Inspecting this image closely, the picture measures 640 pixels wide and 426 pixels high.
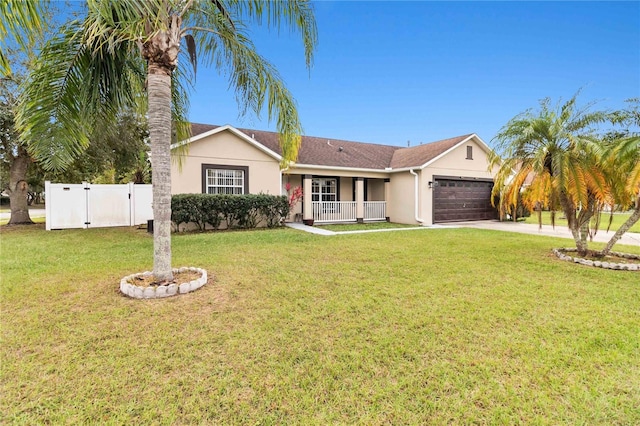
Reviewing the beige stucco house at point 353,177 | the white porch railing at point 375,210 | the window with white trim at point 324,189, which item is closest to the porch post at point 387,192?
the beige stucco house at point 353,177

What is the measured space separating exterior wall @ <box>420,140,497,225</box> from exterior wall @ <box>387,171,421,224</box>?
1.96 ft

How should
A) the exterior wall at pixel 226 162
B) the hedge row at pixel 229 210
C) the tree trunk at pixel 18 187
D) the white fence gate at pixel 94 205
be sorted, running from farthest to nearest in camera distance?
the tree trunk at pixel 18 187 < the white fence gate at pixel 94 205 < the exterior wall at pixel 226 162 < the hedge row at pixel 229 210

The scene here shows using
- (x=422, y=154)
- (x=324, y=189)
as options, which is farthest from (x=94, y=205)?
(x=422, y=154)

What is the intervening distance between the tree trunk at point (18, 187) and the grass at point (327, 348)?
13099 millimetres

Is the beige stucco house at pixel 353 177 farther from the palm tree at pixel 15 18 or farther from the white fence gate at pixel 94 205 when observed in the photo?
the palm tree at pixel 15 18

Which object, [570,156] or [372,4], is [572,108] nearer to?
[570,156]

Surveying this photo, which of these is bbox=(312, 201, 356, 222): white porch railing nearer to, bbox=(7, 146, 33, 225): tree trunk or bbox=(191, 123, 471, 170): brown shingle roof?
bbox=(191, 123, 471, 170): brown shingle roof

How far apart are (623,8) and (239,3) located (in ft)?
48.7

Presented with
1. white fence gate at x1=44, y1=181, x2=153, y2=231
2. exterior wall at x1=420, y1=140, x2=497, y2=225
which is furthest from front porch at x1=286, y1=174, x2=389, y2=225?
white fence gate at x1=44, y1=181, x2=153, y2=231

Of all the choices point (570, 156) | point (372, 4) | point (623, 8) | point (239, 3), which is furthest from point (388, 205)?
point (239, 3)

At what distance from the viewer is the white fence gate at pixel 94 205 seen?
1312 centimetres

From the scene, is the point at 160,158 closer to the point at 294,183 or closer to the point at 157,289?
the point at 157,289

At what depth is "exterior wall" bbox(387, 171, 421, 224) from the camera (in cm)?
1598

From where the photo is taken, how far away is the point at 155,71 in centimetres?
490
